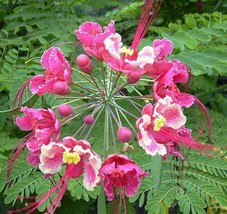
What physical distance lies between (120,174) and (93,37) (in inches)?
16.2

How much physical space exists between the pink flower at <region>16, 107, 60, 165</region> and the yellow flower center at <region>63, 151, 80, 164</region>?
0.06 meters

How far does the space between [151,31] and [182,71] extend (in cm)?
152

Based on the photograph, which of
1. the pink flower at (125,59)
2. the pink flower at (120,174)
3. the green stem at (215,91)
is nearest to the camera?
the pink flower at (120,174)

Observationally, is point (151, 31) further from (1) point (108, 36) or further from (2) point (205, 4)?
(1) point (108, 36)

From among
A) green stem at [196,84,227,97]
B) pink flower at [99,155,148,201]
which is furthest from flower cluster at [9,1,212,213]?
green stem at [196,84,227,97]

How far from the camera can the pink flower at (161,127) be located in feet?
5.32

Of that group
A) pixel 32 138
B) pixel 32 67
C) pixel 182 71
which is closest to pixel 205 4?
pixel 32 67

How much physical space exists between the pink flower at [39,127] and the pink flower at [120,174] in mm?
159

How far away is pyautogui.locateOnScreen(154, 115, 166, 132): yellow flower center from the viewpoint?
1624 millimetres

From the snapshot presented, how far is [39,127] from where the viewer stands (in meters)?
1.69

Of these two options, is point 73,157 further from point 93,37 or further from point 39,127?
point 93,37

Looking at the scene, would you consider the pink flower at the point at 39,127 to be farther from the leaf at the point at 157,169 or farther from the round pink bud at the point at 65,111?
the leaf at the point at 157,169

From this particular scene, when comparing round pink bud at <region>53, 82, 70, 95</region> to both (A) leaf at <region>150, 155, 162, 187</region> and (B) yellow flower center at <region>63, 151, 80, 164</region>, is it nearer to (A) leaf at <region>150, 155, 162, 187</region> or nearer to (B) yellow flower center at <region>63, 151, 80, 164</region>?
(B) yellow flower center at <region>63, 151, 80, 164</region>

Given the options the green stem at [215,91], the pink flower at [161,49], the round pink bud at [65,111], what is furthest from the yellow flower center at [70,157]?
the green stem at [215,91]
